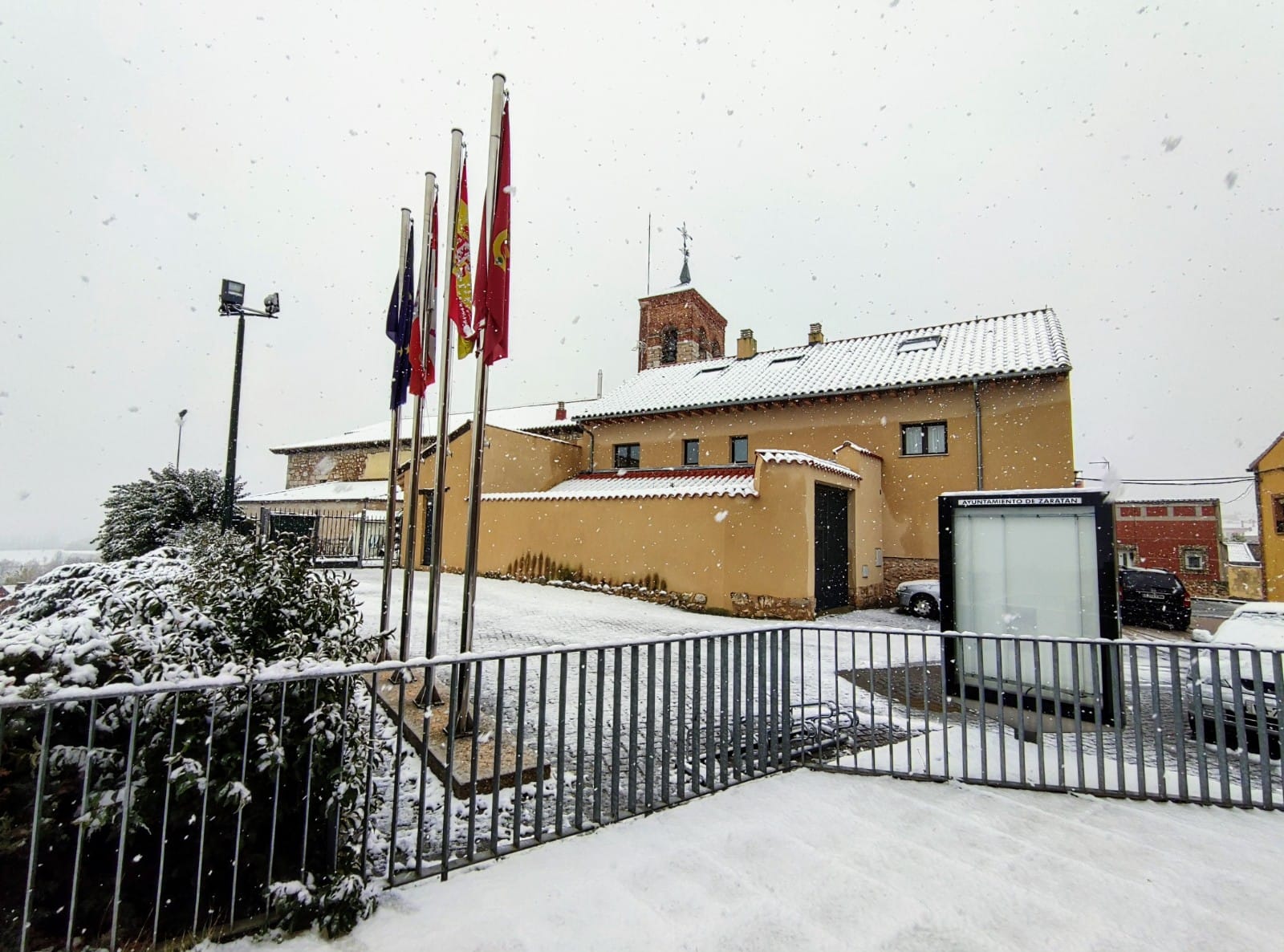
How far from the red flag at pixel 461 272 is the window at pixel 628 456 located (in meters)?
15.7

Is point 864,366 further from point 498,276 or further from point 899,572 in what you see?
point 498,276

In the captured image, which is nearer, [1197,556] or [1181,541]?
[1197,556]

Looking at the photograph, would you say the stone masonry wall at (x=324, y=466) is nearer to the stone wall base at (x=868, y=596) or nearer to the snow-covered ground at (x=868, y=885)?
the stone wall base at (x=868, y=596)

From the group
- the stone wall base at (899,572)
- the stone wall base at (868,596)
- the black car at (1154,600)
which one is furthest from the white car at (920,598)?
the black car at (1154,600)

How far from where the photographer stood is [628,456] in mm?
22484

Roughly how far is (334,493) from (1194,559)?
5493 centimetres

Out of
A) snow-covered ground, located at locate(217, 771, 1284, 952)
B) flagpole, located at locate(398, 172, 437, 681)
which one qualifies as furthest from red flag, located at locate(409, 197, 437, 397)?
snow-covered ground, located at locate(217, 771, 1284, 952)

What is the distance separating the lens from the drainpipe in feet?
52.9

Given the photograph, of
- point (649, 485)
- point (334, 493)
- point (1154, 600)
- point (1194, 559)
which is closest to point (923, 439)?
point (1154, 600)

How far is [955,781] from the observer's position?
4.20 meters

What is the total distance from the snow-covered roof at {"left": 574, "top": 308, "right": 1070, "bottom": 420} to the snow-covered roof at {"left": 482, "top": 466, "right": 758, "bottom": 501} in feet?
7.39

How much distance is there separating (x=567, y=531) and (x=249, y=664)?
525 inches

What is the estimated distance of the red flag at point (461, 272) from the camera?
6215 millimetres

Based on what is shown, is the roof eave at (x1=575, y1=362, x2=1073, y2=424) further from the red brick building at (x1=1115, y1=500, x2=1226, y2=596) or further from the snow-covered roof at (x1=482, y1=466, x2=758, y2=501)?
the red brick building at (x1=1115, y1=500, x2=1226, y2=596)
